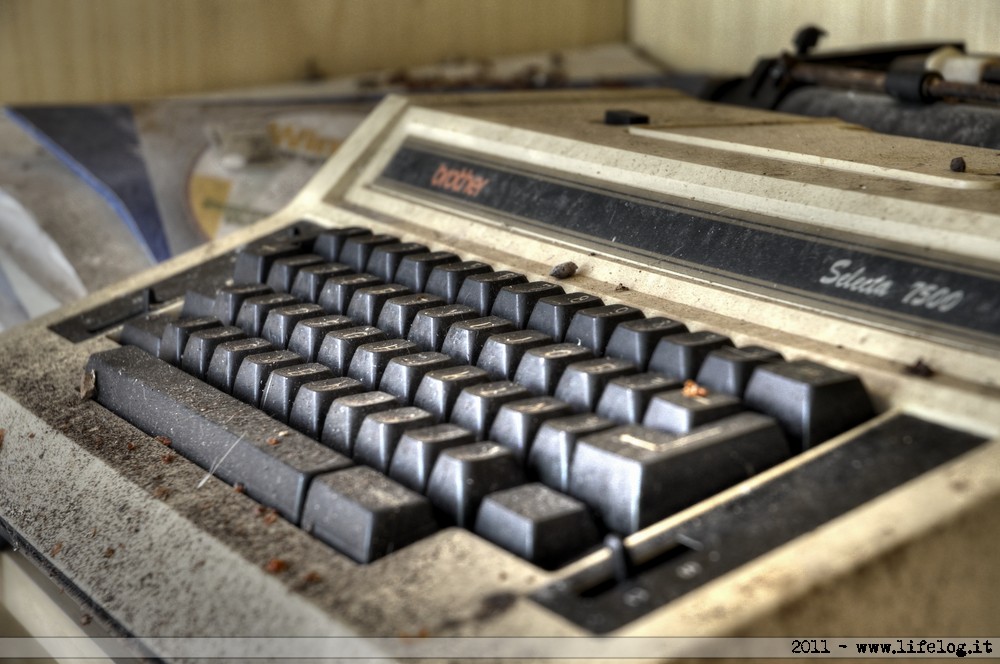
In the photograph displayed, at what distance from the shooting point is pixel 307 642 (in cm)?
82

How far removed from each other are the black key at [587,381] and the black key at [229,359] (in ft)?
1.27

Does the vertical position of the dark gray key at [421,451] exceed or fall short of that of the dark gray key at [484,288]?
it falls short

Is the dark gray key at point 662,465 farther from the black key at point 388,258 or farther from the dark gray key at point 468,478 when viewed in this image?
the black key at point 388,258

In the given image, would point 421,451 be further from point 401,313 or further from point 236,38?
point 236,38

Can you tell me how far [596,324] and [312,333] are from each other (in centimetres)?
34

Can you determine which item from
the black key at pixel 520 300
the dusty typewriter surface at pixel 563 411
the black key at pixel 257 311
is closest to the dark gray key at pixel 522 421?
the dusty typewriter surface at pixel 563 411

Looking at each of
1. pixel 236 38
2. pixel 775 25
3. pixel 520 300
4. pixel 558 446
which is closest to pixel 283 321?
pixel 520 300

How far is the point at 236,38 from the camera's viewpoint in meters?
3.04

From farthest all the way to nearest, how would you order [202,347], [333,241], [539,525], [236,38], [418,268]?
[236,38], [333,241], [418,268], [202,347], [539,525]

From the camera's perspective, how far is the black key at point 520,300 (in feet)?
4.09

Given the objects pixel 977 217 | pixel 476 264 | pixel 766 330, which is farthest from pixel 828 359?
pixel 476 264

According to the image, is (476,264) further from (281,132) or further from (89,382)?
(281,132)

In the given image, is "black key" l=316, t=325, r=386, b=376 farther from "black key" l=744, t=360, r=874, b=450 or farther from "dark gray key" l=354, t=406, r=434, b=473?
"black key" l=744, t=360, r=874, b=450

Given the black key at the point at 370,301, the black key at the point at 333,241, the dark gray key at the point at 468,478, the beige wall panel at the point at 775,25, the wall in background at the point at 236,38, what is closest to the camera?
the dark gray key at the point at 468,478
